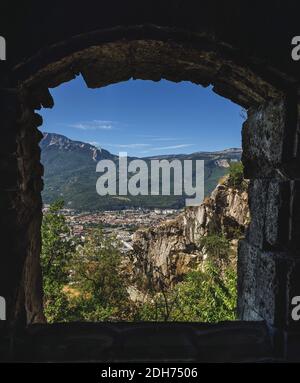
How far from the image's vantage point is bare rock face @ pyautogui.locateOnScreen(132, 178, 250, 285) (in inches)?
1010

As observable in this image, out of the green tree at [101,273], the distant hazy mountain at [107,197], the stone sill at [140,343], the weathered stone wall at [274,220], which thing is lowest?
the green tree at [101,273]

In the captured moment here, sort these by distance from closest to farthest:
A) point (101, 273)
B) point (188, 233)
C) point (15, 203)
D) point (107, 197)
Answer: point (15, 203) < point (101, 273) < point (188, 233) < point (107, 197)

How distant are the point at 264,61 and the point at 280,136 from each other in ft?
1.51

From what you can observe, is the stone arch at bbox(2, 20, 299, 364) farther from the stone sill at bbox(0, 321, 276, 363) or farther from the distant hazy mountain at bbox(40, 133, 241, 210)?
the distant hazy mountain at bbox(40, 133, 241, 210)

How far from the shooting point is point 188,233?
1219 inches

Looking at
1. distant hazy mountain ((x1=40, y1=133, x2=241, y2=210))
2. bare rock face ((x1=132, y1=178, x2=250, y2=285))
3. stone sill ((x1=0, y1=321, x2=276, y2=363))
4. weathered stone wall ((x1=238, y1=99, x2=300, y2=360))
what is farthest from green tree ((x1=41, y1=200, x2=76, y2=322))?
distant hazy mountain ((x1=40, y1=133, x2=241, y2=210))

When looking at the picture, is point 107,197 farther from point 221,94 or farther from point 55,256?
point 221,94

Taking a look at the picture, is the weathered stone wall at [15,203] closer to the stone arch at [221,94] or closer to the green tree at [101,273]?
the stone arch at [221,94]

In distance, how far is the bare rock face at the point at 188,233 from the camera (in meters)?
25.7

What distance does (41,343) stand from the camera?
2057mm

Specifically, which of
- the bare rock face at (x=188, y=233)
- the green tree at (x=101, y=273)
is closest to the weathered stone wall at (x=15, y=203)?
the green tree at (x=101, y=273)

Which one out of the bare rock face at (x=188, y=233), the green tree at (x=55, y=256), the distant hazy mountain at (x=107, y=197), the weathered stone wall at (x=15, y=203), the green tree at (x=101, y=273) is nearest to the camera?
the weathered stone wall at (x=15, y=203)

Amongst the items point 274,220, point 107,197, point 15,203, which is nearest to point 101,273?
point 15,203
